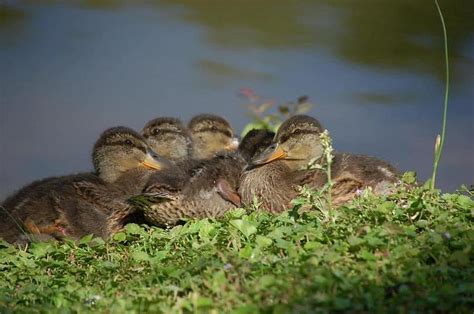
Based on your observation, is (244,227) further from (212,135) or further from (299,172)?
(212,135)

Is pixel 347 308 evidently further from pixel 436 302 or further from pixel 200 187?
pixel 200 187

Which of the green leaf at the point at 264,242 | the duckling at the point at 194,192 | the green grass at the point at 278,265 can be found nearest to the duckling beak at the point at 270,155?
the duckling at the point at 194,192

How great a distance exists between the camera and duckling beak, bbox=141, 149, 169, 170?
9195 mm

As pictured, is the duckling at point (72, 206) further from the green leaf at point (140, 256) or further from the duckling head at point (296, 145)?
the green leaf at point (140, 256)

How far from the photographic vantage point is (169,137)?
9.81 m

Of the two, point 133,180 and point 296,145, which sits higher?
point 296,145

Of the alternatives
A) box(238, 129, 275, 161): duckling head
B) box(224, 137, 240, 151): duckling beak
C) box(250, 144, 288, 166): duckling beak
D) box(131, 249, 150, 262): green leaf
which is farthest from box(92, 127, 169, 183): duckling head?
box(131, 249, 150, 262): green leaf

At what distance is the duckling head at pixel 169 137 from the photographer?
9.81 m

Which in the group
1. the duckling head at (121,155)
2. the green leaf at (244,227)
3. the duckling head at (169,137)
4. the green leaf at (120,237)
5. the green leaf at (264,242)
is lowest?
the green leaf at (120,237)

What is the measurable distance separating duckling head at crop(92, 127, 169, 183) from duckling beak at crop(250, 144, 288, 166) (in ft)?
3.03

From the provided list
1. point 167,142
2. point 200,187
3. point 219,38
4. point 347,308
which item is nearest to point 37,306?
point 347,308

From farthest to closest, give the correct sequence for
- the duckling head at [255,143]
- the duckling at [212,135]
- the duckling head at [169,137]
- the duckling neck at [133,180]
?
the duckling at [212,135]
the duckling head at [169,137]
the duckling head at [255,143]
the duckling neck at [133,180]

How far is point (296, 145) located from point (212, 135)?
2012 mm

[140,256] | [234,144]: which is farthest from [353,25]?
[140,256]
